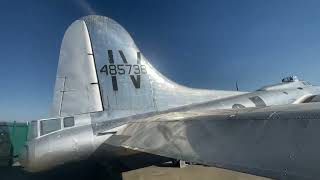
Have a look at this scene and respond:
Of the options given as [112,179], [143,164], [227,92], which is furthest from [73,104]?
[227,92]

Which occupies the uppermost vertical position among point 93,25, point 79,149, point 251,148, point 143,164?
point 93,25

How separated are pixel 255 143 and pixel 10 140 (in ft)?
53.1

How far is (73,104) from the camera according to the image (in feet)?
25.4

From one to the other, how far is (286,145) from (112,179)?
25.3 ft

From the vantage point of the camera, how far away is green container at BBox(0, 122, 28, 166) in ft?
49.1

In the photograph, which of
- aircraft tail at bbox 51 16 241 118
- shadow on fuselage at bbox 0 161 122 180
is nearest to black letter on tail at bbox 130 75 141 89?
aircraft tail at bbox 51 16 241 118

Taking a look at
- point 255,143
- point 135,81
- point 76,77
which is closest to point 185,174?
point 135,81

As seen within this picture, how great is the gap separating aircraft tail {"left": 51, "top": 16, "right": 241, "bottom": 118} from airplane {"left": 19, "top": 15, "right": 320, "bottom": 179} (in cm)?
3

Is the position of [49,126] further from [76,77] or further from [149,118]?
[149,118]

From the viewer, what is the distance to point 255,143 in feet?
9.75

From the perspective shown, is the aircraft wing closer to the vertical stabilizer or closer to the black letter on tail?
the vertical stabilizer

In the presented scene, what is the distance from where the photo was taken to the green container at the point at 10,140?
1498 centimetres

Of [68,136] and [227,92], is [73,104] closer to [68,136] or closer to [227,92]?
[68,136]

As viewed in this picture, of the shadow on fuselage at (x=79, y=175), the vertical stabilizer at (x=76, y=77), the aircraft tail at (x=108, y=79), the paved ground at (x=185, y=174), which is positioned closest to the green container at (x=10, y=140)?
the shadow on fuselage at (x=79, y=175)
